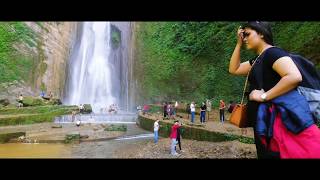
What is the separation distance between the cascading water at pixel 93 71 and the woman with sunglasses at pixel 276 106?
32580mm

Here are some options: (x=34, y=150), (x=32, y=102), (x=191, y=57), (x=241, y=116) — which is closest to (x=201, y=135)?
(x=34, y=150)

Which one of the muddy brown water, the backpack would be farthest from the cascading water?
the backpack

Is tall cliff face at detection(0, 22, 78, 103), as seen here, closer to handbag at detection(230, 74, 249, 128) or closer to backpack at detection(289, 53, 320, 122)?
handbag at detection(230, 74, 249, 128)

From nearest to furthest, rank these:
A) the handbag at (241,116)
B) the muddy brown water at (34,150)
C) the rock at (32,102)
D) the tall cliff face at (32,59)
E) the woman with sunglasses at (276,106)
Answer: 1. the woman with sunglasses at (276,106)
2. the handbag at (241,116)
3. the muddy brown water at (34,150)
4. the rock at (32,102)
5. the tall cliff face at (32,59)

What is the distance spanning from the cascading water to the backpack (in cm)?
3271

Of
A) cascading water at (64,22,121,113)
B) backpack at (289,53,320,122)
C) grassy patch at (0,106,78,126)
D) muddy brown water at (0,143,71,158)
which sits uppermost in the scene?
cascading water at (64,22,121,113)

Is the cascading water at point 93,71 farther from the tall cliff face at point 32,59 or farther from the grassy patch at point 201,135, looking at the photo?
the grassy patch at point 201,135

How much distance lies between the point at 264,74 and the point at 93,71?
35441 mm

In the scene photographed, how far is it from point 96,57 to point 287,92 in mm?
36443

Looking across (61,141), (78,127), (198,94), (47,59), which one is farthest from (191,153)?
(47,59)

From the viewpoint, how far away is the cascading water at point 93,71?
3481 centimetres

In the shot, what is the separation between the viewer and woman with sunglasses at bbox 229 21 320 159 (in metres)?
1.45

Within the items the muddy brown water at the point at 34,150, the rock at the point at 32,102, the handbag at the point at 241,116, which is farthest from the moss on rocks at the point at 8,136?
the handbag at the point at 241,116

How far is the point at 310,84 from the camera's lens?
1.58 m
